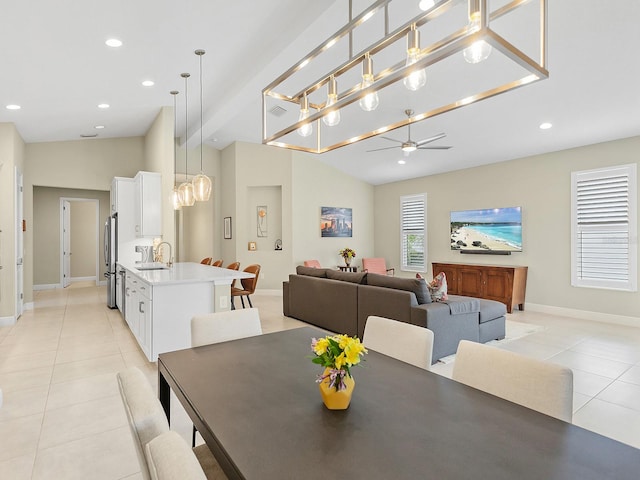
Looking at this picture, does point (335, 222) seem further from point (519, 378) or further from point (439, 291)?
point (519, 378)

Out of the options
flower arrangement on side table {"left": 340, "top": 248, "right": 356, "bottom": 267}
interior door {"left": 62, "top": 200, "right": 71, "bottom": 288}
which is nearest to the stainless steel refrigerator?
interior door {"left": 62, "top": 200, "right": 71, "bottom": 288}

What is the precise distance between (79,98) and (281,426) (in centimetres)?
525

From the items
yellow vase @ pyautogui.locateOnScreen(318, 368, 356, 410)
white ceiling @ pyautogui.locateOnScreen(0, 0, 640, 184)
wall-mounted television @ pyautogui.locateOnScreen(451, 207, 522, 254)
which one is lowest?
yellow vase @ pyautogui.locateOnScreen(318, 368, 356, 410)

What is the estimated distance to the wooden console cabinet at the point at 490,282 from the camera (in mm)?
6156

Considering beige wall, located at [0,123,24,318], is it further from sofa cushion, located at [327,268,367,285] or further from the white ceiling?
sofa cushion, located at [327,268,367,285]

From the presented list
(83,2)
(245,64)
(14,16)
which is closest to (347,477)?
(83,2)

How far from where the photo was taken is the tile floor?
219 centimetres

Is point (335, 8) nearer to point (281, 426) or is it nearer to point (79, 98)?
point (281, 426)

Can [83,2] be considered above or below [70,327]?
above

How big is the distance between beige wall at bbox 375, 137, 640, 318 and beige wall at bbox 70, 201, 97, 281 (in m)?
9.22

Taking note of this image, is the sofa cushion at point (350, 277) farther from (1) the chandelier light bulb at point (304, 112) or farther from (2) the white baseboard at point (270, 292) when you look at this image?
(2) the white baseboard at point (270, 292)

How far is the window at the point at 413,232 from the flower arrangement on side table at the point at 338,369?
7.27m

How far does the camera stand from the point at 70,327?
204 inches

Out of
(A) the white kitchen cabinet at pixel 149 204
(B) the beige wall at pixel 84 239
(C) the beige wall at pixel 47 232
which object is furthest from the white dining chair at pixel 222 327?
(B) the beige wall at pixel 84 239
